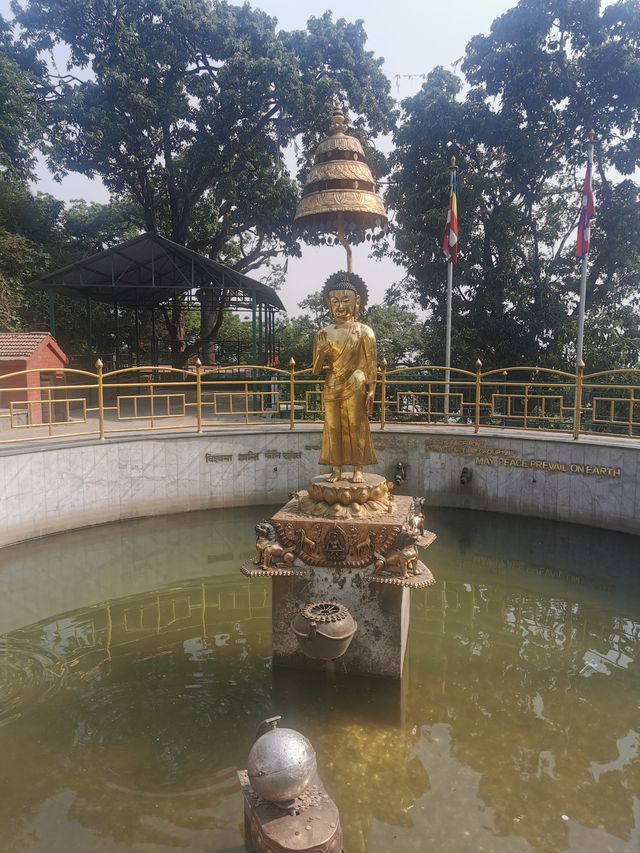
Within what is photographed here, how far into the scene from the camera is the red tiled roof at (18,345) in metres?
12.1

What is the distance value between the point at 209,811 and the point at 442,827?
1.36m

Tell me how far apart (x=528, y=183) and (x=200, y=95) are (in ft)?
36.2

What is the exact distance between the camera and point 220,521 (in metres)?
9.98

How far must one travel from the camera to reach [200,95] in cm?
1964

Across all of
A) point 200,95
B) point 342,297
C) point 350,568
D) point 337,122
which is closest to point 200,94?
point 200,95

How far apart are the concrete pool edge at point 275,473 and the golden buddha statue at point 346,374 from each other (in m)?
5.32

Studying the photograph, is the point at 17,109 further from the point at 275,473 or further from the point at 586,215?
the point at 586,215

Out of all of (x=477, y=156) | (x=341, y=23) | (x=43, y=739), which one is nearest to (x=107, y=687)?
(x=43, y=739)

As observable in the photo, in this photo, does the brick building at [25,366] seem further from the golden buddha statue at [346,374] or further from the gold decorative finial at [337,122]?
the golden buddha statue at [346,374]

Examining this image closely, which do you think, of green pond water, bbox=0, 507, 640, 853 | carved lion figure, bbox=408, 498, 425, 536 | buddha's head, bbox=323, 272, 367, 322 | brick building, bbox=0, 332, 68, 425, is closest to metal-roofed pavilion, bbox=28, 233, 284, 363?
brick building, bbox=0, 332, 68, 425

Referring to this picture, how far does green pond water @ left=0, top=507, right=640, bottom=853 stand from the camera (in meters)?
3.42

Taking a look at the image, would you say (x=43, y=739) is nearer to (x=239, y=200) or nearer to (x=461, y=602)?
(x=461, y=602)

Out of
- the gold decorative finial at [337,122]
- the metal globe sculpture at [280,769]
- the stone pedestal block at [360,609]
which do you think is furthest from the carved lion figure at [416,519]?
the gold decorative finial at [337,122]

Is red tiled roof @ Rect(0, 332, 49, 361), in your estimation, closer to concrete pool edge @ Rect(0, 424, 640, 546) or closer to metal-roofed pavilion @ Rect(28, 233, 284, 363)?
metal-roofed pavilion @ Rect(28, 233, 284, 363)
